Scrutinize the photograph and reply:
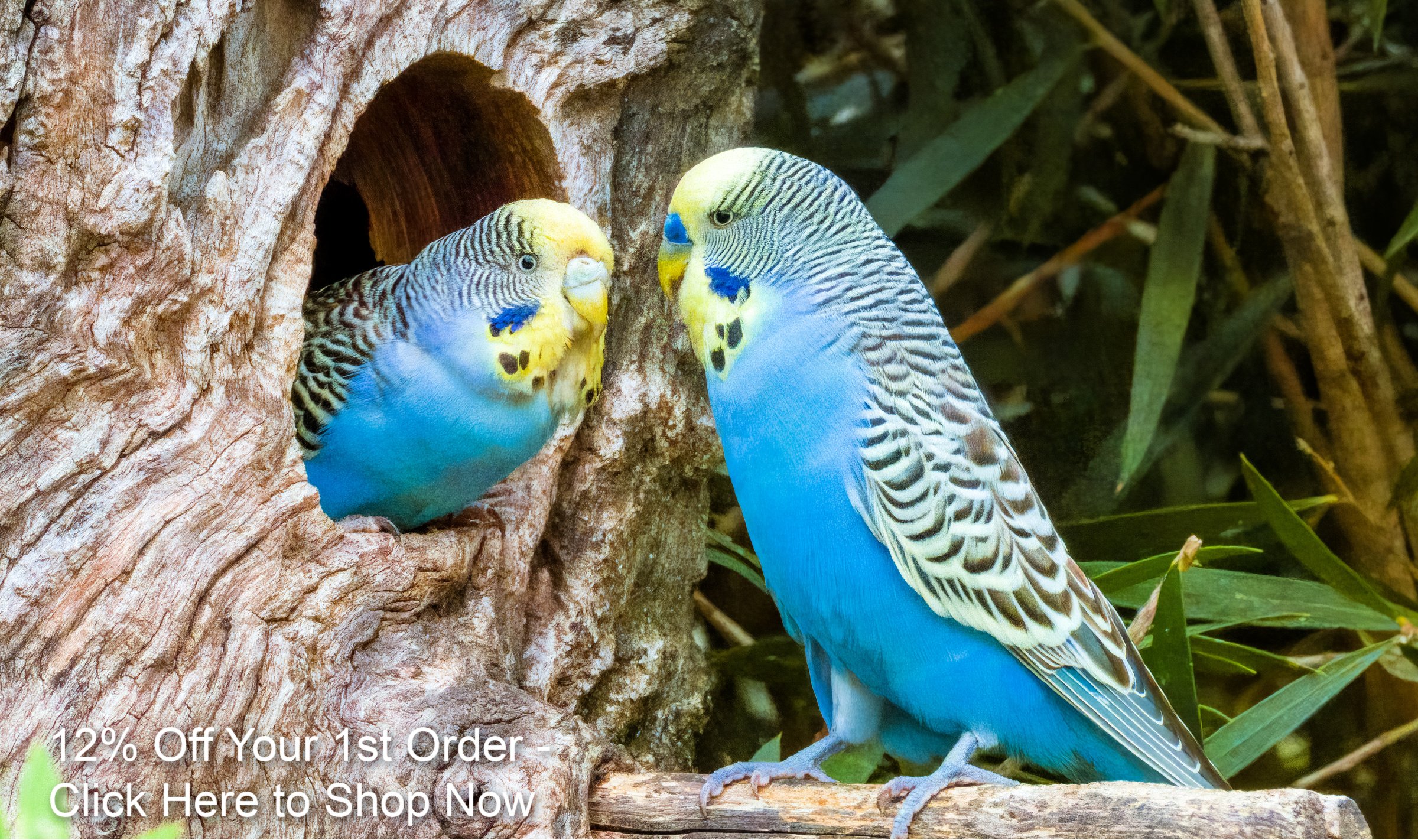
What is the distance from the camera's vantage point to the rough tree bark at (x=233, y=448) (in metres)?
1.79

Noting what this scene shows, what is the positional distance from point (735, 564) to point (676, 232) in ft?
3.98

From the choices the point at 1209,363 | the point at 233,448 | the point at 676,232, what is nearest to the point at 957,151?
the point at 1209,363

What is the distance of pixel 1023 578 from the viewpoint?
2.08 metres

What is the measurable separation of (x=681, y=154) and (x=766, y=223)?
0.71 metres

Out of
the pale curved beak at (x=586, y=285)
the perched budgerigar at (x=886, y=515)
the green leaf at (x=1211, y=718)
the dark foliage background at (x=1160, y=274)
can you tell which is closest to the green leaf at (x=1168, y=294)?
the dark foliage background at (x=1160, y=274)

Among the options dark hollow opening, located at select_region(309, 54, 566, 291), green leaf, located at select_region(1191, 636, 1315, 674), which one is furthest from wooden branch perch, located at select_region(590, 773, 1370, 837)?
dark hollow opening, located at select_region(309, 54, 566, 291)

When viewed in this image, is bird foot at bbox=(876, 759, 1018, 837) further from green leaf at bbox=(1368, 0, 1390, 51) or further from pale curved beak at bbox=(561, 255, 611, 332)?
green leaf at bbox=(1368, 0, 1390, 51)

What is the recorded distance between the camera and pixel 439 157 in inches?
112

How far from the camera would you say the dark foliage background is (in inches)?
126

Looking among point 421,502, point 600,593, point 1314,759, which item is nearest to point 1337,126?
point 1314,759

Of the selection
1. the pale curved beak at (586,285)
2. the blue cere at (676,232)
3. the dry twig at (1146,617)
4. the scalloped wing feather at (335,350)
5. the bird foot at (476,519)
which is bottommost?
the dry twig at (1146,617)

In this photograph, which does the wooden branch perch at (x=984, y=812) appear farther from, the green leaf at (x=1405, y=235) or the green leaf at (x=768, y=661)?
the green leaf at (x=1405, y=235)

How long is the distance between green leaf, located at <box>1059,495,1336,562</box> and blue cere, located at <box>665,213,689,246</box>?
4.87 ft

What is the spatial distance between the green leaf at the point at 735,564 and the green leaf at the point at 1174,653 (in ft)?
3.47
